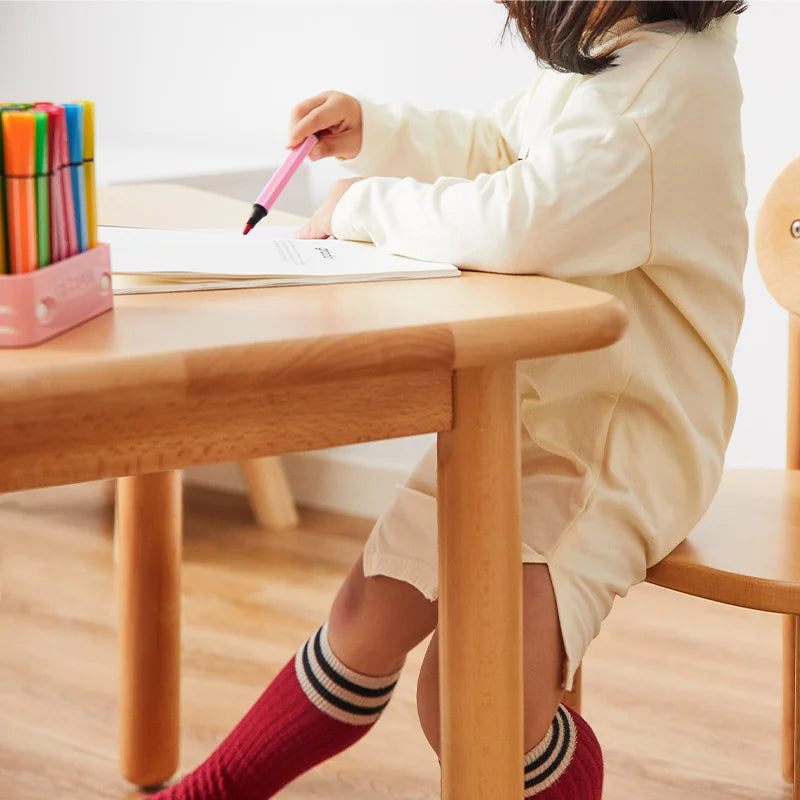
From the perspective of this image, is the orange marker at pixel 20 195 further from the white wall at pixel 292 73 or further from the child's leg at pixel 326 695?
the white wall at pixel 292 73

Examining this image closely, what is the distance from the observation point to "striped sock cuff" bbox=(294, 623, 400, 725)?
2.97 feet

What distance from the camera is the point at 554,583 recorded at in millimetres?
783

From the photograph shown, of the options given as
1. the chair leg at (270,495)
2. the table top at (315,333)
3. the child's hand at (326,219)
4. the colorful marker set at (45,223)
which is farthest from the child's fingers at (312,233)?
the chair leg at (270,495)

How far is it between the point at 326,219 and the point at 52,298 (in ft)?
1.23

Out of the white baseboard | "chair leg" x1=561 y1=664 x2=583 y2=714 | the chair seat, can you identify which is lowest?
the white baseboard

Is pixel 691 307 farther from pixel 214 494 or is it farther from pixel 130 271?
pixel 214 494

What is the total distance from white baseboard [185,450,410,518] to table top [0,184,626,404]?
1252 mm

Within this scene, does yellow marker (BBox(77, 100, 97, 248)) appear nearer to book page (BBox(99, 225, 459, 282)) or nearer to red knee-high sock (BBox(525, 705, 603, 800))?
book page (BBox(99, 225, 459, 282))

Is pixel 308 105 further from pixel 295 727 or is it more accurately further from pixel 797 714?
pixel 797 714

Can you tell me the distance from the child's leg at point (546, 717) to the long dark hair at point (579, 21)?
343 mm

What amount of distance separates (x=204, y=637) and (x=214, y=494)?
552 millimetres

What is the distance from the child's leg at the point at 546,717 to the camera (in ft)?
2.52

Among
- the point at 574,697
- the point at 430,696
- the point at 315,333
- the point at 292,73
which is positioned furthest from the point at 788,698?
the point at 292,73

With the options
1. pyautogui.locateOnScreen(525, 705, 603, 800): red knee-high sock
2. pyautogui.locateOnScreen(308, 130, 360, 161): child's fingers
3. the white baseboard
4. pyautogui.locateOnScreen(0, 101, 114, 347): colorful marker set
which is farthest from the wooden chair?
the white baseboard
